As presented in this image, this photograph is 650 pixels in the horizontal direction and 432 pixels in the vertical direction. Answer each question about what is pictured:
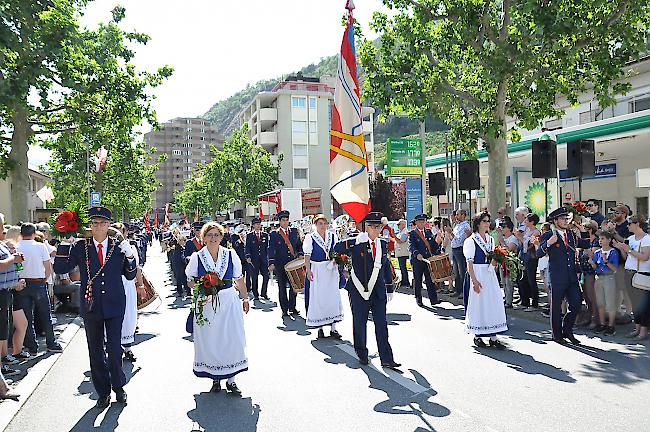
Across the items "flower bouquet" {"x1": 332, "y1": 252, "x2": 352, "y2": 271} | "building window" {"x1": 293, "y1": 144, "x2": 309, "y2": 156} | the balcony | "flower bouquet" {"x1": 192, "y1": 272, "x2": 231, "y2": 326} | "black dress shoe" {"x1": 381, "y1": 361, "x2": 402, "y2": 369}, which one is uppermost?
the balcony

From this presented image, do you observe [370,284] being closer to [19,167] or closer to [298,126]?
[19,167]

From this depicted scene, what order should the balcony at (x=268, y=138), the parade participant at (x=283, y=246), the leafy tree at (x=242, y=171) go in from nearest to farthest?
1. the parade participant at (x=283, y=246)
2. the leafy tree at (x=242, y=171)
3. the balcony at (x=268, y=138)

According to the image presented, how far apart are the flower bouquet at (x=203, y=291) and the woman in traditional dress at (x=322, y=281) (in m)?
3.40

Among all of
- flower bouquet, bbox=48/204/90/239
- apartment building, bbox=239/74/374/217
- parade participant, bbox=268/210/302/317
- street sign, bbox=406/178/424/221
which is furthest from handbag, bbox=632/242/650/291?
apartment building, bbox=239/74/374/217

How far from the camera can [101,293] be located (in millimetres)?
6484

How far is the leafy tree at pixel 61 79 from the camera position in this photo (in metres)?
16.2

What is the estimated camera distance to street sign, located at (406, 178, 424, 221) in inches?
1112

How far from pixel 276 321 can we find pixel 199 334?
5.24 meters

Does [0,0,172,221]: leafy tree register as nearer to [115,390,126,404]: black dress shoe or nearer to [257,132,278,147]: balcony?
[115,390,126,404]: black dress shoe

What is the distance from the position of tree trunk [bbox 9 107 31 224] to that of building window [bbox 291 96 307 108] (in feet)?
189

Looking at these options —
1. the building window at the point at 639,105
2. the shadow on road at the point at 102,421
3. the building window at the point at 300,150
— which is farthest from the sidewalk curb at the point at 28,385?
the building window at the point at 300,150

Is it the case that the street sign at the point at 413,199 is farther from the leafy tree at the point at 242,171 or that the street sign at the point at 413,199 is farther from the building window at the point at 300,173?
the building window at the point at 300,173

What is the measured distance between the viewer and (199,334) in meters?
7.02

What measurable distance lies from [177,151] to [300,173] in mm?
114840
